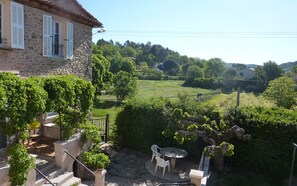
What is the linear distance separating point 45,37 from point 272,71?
5391 centimetres

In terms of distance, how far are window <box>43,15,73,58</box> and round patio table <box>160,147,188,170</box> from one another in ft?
21.0

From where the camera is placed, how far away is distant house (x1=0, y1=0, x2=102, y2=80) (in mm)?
8797

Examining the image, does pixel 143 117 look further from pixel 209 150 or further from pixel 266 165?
pixel 266 165

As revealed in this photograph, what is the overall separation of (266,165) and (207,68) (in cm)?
6789

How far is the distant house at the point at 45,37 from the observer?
880cm

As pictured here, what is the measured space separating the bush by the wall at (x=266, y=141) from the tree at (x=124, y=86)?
20540mm

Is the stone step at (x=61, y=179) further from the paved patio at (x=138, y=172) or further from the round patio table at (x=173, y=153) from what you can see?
the round patio table at (x=173, y=153)

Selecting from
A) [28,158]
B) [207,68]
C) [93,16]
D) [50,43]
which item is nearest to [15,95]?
[28,158]

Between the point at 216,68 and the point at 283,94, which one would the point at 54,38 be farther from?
the point at 216,68

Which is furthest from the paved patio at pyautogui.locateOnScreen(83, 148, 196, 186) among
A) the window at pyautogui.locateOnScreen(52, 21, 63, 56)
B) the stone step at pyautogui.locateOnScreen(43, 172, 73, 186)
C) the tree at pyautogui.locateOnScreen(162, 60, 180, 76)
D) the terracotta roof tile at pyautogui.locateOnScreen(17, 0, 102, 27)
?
the tree at pyautogui.locateOnScreen(162, 60, 180, 76)

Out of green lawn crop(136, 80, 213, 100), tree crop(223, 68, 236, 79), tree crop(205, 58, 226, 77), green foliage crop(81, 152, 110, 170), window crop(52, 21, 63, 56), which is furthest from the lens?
tree crop(205, 58, 226, 77)

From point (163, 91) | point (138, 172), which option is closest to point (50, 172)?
point (138, 172)

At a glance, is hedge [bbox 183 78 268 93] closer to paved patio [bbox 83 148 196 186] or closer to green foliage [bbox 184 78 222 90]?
green foliage [bbox 184 78 222 90]

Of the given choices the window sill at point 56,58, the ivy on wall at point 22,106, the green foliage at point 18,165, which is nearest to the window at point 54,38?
the window sill at point 56,58
